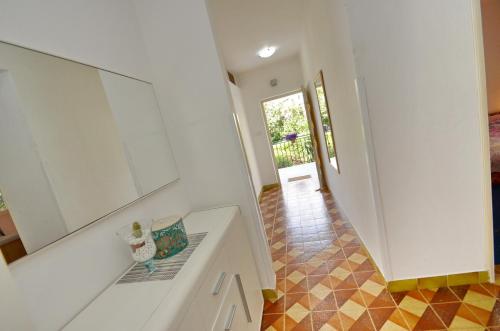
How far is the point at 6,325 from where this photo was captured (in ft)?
1.80

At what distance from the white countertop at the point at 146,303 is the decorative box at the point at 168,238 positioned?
11 centimetres

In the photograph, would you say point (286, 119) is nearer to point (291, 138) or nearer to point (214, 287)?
point (291, 138)

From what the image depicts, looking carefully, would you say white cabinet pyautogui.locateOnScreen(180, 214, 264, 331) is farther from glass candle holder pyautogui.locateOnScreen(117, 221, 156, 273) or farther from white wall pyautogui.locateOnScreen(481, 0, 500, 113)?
white wall pyautogui.locateOnScreen(481, 0, 500, 113)

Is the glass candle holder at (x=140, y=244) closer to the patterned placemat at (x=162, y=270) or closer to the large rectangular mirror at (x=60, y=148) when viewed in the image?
the patterned placemat at (x=162, y=270)

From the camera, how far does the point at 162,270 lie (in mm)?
970

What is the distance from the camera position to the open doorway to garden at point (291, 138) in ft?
20.6

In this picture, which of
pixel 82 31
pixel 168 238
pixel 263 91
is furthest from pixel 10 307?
pixel 263 91

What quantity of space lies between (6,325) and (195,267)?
1.72 ft

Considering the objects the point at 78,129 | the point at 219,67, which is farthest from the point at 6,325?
the point at 219,67

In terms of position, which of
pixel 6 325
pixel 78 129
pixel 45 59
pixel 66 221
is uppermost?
pixel 45 59

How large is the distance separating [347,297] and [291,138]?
4937 mm

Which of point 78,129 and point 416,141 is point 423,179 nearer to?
point 416,141

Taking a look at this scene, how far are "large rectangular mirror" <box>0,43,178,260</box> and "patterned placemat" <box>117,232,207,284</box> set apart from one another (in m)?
0.29

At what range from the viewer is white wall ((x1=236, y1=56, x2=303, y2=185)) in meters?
4.46
